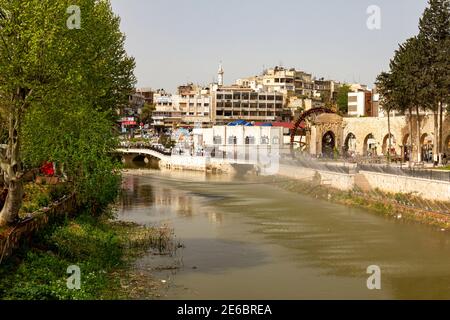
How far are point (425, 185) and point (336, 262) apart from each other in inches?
709

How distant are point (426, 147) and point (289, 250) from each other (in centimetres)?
5552

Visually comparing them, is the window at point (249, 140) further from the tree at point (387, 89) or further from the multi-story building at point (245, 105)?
the multi-story building at point (245, 105)

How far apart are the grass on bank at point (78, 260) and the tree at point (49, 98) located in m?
2.32

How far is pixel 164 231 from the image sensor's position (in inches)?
1617

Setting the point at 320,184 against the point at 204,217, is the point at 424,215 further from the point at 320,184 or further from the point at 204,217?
the point at 320,184

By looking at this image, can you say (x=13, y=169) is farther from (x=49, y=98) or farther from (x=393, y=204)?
(x=393, y=204)

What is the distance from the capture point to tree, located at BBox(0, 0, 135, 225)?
87.7 feet

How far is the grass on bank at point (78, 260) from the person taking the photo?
925 inches

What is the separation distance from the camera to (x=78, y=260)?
29.0 metres

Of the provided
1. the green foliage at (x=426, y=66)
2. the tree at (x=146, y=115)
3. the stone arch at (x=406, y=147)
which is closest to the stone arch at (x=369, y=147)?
the stone arch at (x=406, y=147)

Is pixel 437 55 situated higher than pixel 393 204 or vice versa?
pixel 437 55

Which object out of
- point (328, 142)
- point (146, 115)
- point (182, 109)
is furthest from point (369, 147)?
point (146, 115)

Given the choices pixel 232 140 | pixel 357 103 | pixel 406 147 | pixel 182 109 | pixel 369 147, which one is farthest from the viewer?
pixel 182 109
